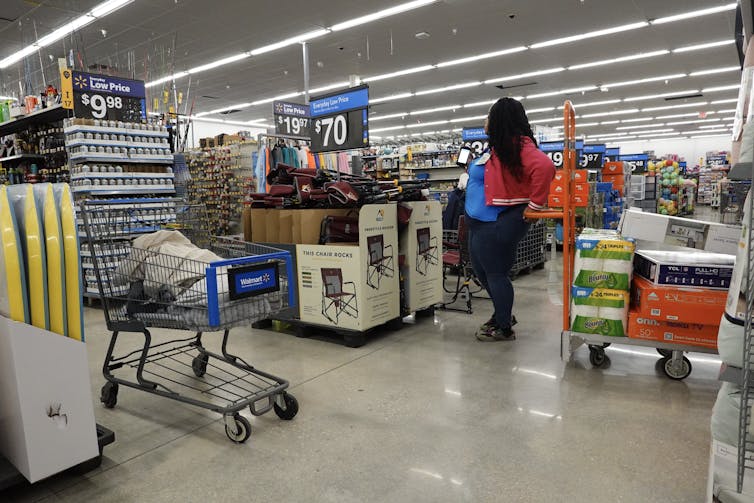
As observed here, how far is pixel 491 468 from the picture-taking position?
1.95m

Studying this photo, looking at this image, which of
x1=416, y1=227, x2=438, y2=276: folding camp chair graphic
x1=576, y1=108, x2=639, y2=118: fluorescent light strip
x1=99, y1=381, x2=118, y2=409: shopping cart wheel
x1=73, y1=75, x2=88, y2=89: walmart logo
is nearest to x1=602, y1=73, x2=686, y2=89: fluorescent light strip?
x1=576, y1=108, x2=639, y2=118: fluorescent light strip

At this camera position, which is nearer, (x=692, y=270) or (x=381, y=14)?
(x=692, y=270)

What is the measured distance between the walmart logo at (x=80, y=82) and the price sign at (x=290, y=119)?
2645 mm

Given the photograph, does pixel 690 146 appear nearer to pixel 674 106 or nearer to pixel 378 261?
pixel 674 106

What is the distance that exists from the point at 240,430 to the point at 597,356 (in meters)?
2.27

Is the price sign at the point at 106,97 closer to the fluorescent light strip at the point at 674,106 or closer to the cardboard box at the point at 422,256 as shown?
the cardboard box at the point at 422,256

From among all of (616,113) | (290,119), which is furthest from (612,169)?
(616,113)

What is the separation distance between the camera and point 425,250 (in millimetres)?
4273

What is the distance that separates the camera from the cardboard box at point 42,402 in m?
1.69

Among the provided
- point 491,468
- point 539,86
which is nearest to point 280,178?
point 491,468

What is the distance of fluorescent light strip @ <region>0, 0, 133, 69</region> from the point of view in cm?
831

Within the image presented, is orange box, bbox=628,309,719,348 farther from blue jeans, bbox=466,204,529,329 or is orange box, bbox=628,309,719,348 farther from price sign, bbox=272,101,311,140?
price sign, bbox=272,101,311,140

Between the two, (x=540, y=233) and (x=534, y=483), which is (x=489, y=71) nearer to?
(x=540, y=233)

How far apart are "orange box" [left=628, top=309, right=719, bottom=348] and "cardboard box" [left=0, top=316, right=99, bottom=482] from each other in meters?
2.88
